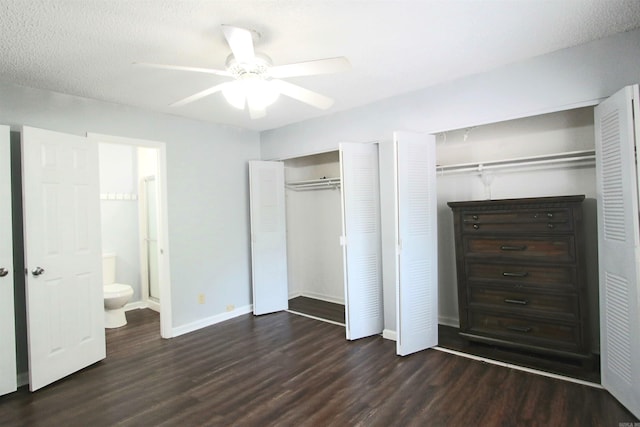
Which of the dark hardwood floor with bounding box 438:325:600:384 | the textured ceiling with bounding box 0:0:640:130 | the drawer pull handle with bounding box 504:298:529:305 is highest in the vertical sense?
the textured ceiling with bounding box 0:0:640:130

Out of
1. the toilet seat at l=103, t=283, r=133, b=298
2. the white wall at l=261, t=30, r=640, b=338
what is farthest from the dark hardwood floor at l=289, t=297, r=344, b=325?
the toilet seat at l=103, t=283, r=133, b=298

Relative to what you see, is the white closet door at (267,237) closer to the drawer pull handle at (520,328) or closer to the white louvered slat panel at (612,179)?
the drawer pull handle at (520,328)

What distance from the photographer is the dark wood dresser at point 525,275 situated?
8.57 feet

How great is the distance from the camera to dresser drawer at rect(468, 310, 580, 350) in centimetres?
263

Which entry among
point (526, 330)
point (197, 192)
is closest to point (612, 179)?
point (526, 330)

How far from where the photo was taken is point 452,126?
2.95 m

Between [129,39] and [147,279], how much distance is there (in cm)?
369

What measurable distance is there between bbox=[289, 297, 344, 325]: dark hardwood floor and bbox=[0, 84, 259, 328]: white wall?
716 millimetres

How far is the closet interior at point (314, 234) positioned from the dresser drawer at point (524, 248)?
1998mm

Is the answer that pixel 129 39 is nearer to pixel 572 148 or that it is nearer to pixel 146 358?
pixel 146 358

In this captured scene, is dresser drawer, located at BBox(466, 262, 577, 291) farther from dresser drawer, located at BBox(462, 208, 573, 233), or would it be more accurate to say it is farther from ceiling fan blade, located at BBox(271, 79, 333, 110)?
ceiling fan blade, located at BBox(271, 79, 333, 110)

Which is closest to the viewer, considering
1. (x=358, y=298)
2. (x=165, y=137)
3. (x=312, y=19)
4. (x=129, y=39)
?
(x=312, y=19)

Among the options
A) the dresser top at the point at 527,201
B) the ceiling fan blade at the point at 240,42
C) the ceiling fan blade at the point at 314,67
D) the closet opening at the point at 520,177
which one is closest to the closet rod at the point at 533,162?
the closet opening at the point at 520,177

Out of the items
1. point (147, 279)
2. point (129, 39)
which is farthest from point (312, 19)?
point (147, 279)
